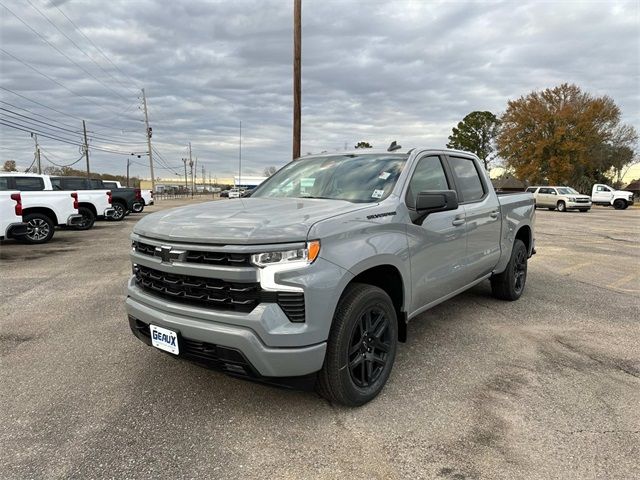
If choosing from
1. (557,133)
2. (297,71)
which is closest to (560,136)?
(557,133)

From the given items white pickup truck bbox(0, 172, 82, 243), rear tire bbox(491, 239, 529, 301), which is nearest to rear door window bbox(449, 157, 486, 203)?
rear tire bbox(491, 239, 529, 301)

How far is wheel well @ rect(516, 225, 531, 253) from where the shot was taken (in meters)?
6.01

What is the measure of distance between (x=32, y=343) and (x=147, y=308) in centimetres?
209

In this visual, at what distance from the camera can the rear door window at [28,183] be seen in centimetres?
1347

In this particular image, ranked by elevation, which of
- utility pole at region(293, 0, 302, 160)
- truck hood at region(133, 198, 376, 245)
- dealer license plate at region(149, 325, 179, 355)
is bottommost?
dealer license plate at region(149, 325, 179, 355)

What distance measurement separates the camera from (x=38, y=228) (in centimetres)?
1142

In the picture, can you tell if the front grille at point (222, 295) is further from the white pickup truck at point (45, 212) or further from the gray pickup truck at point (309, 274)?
the white pickup truck at point (45, 212)

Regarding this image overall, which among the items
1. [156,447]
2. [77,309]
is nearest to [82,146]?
[77,309]

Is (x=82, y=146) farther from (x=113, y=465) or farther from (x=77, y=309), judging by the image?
(x=113, y=465)

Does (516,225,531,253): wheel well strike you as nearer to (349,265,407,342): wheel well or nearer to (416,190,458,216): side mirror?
Result: (416,190,458,216): side mirror

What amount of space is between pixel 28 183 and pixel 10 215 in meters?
4.58

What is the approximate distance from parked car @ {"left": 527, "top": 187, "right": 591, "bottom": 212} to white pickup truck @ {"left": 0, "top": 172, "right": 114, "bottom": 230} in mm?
25681

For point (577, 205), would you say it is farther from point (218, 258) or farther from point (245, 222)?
point (218, 258)

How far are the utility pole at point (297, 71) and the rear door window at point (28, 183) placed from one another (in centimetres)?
809
